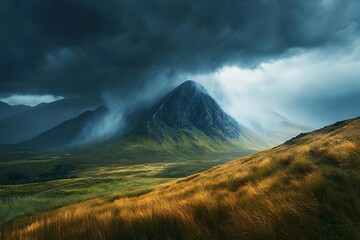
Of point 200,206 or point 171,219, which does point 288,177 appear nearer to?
point 200,206

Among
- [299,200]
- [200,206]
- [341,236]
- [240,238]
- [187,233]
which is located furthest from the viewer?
[200,206]

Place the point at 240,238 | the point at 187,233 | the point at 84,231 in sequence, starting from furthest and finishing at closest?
the point at 84,231, the point at 187,233, the point at 240,238

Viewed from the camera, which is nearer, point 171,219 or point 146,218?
point 171,219

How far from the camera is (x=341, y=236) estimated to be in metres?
3.10

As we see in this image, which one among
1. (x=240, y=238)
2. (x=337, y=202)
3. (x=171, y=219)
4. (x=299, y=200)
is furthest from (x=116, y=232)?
(x=337, y=202)

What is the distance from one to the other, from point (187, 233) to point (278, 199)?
1822mm

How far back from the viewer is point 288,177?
8125 mm

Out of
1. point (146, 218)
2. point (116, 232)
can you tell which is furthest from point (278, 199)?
point (116, 232)

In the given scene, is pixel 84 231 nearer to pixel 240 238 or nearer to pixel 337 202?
pixel 240 238

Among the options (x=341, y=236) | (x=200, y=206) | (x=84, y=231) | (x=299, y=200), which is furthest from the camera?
(x=200, y=206)

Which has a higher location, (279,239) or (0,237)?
(0,237)

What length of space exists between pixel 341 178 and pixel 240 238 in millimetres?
3153

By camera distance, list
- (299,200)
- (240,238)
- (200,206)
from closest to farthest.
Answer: (240,238), (299,200), (200,206)

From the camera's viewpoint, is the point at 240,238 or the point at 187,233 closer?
the point at 240,238
